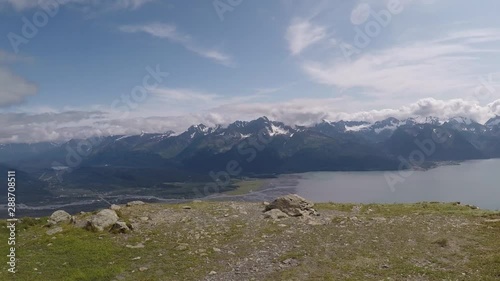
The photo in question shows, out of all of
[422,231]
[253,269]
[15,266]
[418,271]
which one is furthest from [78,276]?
[422,231]

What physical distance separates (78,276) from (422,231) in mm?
24803

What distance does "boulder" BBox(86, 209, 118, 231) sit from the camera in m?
29.2

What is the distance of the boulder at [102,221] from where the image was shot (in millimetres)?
29250

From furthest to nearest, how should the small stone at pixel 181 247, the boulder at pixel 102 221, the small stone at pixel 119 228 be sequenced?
the boulder at pixel 102 221 < the small stone at pixel 119 228 < the small stone at pixel 181 247

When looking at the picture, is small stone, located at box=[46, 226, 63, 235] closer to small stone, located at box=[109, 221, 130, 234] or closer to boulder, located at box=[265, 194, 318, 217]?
small stone, located at box=[109, 221, 130, 234]

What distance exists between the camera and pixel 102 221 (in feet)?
98.4

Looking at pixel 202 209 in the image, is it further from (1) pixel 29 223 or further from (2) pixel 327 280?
(2) pixel 327 280

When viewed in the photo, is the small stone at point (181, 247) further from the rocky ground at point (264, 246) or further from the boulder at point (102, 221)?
the boulder at point (102, 221)

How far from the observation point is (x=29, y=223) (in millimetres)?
36125

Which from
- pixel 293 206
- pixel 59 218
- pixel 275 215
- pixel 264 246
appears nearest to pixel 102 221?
pixel 59 218

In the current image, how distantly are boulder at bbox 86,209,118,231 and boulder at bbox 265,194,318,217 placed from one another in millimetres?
15664

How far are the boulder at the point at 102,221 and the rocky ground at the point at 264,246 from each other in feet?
0.30

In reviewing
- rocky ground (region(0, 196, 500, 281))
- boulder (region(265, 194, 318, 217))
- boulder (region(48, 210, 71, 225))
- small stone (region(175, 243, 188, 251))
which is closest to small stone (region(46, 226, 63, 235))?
rocky ground (region(0, 196, 500, 281))

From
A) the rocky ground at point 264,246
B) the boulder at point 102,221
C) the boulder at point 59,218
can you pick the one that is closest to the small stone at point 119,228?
the rocky ground at point 264,246
